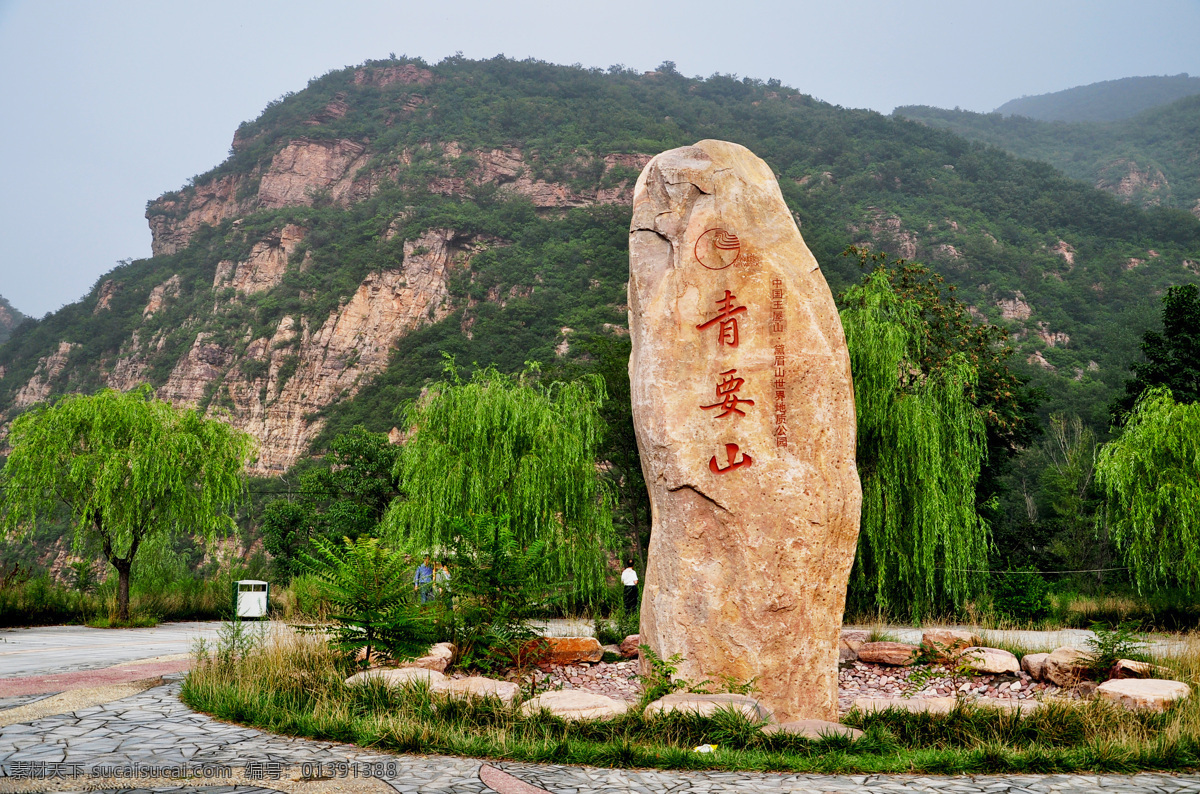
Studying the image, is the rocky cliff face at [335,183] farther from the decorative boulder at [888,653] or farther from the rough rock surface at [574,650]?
the rough rock surface at [574,650]

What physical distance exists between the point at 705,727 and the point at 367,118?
82.9 meters

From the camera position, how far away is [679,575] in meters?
5.57

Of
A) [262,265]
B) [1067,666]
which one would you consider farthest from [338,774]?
[262,265]

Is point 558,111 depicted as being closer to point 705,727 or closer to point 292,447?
point 292,447

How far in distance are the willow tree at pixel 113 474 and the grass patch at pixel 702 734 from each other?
970 cm

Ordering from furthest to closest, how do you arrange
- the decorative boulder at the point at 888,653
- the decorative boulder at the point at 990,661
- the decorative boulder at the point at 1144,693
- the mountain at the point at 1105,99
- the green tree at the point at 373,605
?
the mountain at the point at 1105,99 → the decorative boulder at the point at 888,653 → the decorative boulder at the point at 990,661 → the green tree at the point at 373,605 → the decorative boulder at the point at 1144,693

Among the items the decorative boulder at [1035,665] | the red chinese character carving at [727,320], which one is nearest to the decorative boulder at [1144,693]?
the decorative boulder at [1035,665]

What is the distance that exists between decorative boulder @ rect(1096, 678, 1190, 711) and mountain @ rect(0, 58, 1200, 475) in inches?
1092

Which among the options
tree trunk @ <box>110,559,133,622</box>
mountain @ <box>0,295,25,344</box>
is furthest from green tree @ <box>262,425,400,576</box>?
mountain @ <box>0,295,25,344</box>

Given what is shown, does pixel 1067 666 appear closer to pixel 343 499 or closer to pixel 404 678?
pixel 404 678

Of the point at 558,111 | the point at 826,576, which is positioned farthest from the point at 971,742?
the point at 558,111

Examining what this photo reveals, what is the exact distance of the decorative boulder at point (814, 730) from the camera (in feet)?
14.5

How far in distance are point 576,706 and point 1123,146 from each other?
3766 inches

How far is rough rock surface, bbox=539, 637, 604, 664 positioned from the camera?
749cm
